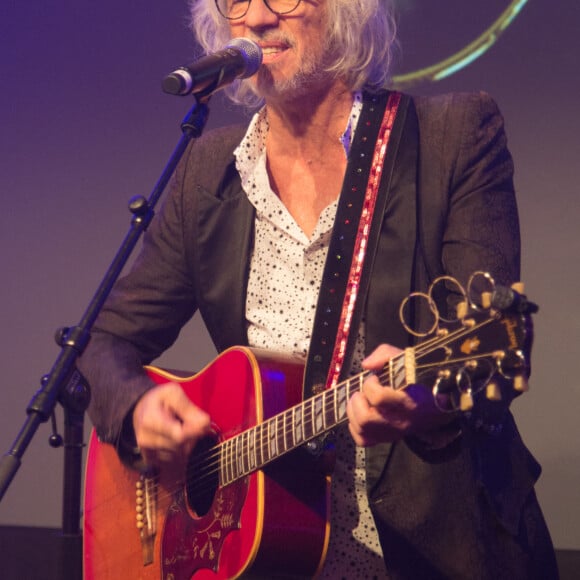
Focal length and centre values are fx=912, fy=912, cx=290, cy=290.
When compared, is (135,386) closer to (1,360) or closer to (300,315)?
(300,315)

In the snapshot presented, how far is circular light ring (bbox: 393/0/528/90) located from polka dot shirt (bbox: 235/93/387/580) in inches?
45.3

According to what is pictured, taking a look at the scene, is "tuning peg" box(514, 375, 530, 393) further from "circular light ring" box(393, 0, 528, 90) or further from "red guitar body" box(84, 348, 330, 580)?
"circular light ring" box(393, 0, 528, 90)

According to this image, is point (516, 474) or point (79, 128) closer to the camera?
point (516, 474)

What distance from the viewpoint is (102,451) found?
7.76 ft

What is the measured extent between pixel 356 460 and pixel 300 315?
37 centimetres

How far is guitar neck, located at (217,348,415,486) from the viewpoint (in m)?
1.52

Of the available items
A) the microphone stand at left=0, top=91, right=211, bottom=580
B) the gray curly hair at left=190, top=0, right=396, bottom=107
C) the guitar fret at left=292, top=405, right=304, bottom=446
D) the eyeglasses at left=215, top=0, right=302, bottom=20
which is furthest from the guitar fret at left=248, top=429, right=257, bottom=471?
the eyeglasses at left=215, top=0, right=302, bottom=20

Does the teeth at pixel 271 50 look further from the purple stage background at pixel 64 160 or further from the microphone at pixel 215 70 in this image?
the purple stage background at pixel 64 160

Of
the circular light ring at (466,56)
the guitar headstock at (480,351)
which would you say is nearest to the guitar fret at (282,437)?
the guitar headstock at (480,351)

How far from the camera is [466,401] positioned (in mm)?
1357

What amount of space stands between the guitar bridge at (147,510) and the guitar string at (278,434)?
0.06 metres

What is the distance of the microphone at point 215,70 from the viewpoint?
5.63ft

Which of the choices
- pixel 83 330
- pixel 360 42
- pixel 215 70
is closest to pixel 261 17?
pixel 360 42

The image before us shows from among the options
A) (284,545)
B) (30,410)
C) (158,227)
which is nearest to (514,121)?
(158,227)
